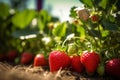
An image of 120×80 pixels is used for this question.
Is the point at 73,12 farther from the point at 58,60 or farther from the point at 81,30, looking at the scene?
the point at 58,60

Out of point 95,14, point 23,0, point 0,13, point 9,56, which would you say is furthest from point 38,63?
point 23,0

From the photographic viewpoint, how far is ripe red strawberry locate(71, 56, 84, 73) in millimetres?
1340

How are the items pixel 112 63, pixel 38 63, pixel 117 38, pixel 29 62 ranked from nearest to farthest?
pixel 112 63
pixel 117 38
pixel 38 63
pixel 29 62

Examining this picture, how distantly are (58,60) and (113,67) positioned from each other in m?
0.20

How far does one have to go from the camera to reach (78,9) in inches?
54.0

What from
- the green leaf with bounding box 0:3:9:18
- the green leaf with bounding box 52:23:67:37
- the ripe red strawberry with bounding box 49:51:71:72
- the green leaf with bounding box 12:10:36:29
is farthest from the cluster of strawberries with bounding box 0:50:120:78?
the green leaf with bounding box 0:3:9:18

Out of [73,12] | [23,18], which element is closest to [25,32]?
[23,18]

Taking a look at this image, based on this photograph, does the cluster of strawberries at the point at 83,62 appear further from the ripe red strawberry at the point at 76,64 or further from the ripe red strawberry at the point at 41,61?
the ripe red strawberry at the point at 41,61

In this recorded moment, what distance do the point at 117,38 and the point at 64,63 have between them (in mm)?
238

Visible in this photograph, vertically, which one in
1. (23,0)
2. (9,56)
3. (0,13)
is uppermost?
(23,0)

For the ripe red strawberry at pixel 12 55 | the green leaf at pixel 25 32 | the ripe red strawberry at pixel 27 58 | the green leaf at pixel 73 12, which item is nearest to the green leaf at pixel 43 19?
the green leaf at pixel 25 32

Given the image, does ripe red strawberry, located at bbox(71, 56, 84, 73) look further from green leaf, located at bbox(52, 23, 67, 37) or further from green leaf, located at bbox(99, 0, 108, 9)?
green leaf, located at bbox(52, 23, 67, 37)

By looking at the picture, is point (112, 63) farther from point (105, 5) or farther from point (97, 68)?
point (105, 5)

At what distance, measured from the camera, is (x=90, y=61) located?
1.29m
